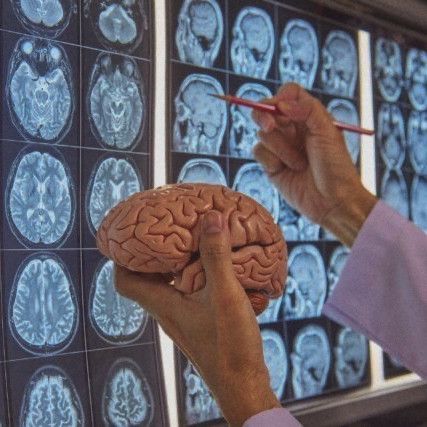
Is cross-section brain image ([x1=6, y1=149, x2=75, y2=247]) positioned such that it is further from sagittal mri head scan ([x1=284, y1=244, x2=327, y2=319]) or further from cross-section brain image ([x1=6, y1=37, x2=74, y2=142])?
sagittal mri head scan ([x1=284, y1=244, x2=327, y2=319])

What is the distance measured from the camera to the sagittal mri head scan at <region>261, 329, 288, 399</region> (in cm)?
→ 127

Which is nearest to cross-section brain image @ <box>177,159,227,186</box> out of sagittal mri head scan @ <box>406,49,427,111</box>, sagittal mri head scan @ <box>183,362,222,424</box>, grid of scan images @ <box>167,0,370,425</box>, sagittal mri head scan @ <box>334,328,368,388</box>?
grid of scan images @ <box>167,0,370,425</box>

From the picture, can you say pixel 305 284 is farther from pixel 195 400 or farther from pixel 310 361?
pixel 195 400

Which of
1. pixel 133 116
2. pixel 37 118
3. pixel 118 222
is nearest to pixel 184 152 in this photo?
pixel 133 116

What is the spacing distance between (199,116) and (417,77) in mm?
680

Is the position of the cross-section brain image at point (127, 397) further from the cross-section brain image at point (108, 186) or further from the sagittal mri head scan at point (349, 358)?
the sagittal mri head scan at point (349, 358)

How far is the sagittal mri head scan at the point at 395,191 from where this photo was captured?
154cm

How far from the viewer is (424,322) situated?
47.6 inches

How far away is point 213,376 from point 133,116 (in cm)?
43

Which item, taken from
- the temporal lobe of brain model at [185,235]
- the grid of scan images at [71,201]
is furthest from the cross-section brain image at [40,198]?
the temporal lobe of brain model at [185,235]

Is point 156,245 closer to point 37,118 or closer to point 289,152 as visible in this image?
point 37,118

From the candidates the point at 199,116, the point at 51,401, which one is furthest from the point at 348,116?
the point at 51,401

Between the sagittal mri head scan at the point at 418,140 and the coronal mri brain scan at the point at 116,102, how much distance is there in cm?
73

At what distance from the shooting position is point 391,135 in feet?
5.17
